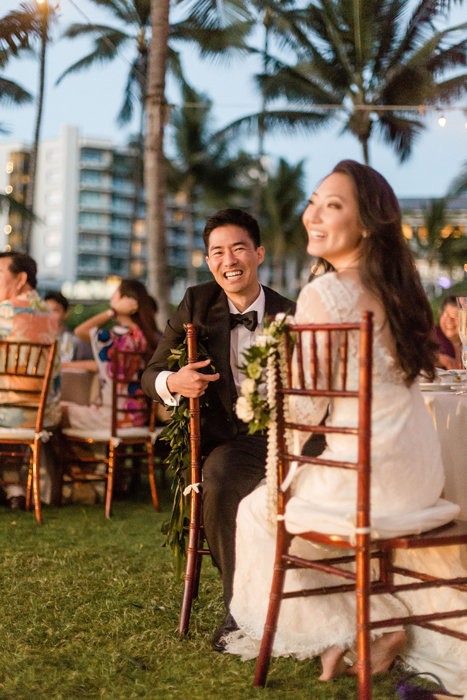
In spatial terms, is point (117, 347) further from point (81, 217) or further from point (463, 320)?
point (81, 217)

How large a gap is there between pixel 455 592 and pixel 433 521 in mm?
502

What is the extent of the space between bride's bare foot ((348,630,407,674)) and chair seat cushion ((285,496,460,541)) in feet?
1.72

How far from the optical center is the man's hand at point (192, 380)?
3.10 metres

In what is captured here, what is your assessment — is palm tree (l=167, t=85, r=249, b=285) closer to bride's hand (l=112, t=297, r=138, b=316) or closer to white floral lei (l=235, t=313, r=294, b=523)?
bride's hand (l=112, t=297, r=138, b=316)

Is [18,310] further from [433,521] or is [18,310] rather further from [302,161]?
[302,161]

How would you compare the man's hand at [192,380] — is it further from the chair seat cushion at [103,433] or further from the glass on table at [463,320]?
the chair seat cushion at [103,433]

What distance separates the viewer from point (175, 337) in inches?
137

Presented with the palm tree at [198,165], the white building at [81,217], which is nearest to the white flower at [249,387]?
the palm tree at [198,165]

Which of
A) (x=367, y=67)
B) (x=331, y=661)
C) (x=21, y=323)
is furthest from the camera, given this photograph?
(x=367, y=67)

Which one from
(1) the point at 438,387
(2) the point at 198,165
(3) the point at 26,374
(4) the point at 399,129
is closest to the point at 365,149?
(4) the point at 399,129

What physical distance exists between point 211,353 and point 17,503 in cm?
339

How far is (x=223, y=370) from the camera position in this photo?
3363mm

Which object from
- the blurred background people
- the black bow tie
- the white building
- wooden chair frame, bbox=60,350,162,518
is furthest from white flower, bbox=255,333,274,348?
the white building

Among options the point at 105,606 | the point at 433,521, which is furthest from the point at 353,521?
the point at 105,606
